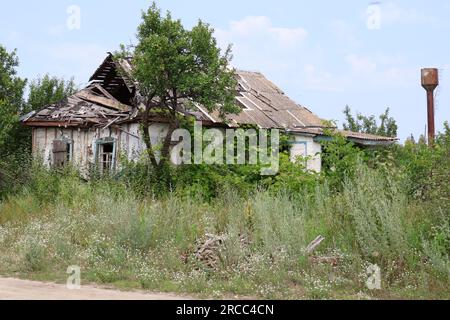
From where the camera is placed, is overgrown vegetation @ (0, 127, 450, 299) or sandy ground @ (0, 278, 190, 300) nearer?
sandy ground @ (0, 278, 190, 300)

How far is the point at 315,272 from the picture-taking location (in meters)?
9.62

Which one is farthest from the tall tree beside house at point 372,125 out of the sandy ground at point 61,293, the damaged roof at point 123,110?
the sandy ground at point 61,293

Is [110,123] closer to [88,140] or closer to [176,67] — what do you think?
[88,140]

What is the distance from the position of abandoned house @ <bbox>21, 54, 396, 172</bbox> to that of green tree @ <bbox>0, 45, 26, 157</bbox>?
0.64 m

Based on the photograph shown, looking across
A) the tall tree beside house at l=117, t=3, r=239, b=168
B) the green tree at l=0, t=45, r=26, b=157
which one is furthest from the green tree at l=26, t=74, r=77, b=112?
the tall tree beside house at l=117, t=3, r=239, b=168

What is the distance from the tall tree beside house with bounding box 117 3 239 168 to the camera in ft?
→ 59.9

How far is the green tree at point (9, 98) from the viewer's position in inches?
910

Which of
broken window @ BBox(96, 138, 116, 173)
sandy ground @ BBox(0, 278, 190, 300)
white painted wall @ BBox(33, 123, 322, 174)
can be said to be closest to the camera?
sandy ground @ BBox(0, 278, 190, 300)

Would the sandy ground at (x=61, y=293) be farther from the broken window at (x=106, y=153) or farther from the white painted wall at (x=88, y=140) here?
the broken window at (x=106, y=153)

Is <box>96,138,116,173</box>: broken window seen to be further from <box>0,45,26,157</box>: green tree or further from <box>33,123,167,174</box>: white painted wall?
<box>0,45,26,157</box>: green tree

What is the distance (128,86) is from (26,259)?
11.5 metres

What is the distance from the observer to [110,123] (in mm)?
21266

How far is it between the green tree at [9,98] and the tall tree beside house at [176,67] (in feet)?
20.6
